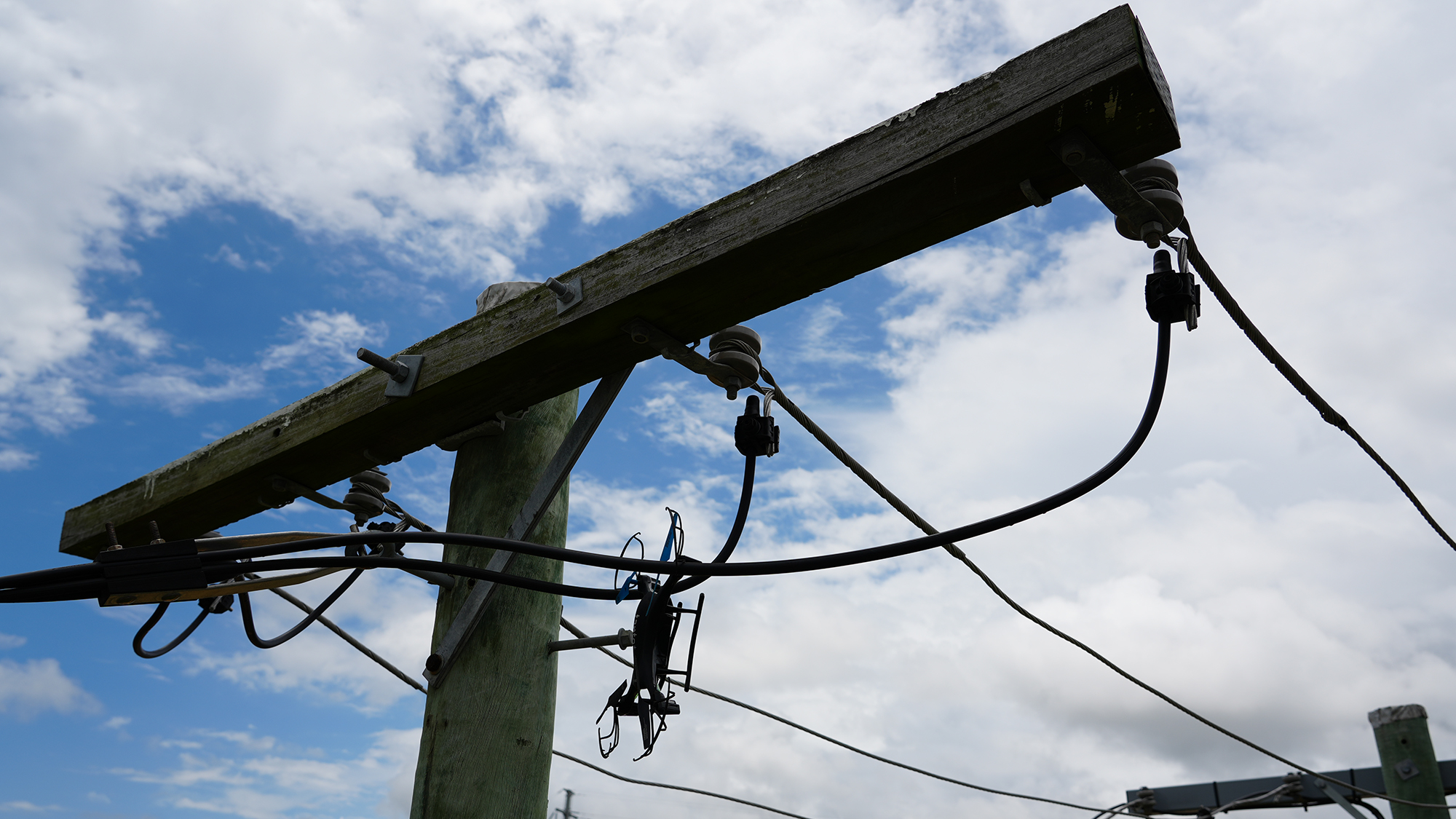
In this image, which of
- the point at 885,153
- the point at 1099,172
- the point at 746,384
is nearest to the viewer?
the point at 1099,172

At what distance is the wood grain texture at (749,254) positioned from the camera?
1.99 m

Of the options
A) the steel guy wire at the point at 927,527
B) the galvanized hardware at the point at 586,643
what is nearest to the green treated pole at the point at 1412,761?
the steel guy wire at the point at 927,527

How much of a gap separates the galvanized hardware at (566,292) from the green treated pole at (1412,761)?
18.5 ft

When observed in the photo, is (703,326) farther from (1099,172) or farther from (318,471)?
(318,471)

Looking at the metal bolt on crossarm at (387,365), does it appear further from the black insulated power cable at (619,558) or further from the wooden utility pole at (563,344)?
the black insulated power cable at (619,558)

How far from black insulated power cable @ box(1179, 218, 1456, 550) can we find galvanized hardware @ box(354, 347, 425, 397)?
2.02m

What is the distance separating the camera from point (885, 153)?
7.18ft

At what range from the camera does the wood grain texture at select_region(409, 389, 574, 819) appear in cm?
263

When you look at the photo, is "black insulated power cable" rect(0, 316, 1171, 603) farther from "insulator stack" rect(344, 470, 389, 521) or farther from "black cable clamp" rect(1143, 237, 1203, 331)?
"insulator stack" rect(344, 470, 389, 521)

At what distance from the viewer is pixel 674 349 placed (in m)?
2.62

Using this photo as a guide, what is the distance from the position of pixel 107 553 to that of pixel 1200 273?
249 centimetres

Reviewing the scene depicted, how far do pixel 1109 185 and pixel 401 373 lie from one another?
6.28 ft

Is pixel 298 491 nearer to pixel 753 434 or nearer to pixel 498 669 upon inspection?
pixel 498 669

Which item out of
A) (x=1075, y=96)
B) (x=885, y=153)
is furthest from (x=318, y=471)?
(x=1075, y=96)
